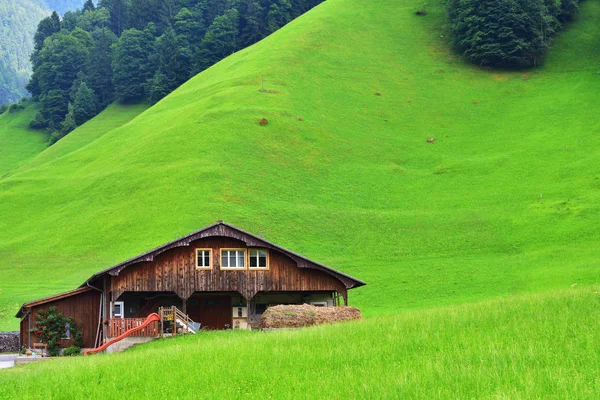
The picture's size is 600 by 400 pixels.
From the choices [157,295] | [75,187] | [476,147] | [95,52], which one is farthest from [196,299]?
[95,52]

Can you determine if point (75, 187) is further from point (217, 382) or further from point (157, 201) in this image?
point (217, 382)

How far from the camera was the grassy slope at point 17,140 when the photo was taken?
505ft

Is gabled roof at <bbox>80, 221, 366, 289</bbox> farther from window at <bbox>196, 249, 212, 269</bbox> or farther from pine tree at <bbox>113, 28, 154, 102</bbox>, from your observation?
pine tree at <bbox>113, 28, 154, 102</bbox>

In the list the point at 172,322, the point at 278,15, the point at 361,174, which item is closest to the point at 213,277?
the point at 172,322

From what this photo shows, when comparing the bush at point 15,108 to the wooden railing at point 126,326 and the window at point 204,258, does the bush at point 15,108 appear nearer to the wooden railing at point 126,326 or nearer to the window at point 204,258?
the window at point 204,258

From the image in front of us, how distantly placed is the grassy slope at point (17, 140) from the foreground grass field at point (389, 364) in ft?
415

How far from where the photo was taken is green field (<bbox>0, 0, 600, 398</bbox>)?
22.2 m

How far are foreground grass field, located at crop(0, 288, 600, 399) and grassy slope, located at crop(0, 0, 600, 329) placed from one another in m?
29.9

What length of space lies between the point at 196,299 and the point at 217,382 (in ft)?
97.6

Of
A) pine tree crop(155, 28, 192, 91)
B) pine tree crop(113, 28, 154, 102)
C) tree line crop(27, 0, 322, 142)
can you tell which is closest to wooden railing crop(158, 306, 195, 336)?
tree line crop(27, 0, 322, 142)

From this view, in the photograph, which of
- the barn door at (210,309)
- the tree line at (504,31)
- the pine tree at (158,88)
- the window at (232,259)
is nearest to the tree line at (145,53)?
the pine tree at (158,88)

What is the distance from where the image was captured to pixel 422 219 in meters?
77.6

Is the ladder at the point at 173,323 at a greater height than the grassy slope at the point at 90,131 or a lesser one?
lesser

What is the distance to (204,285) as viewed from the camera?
47281 millimetres
